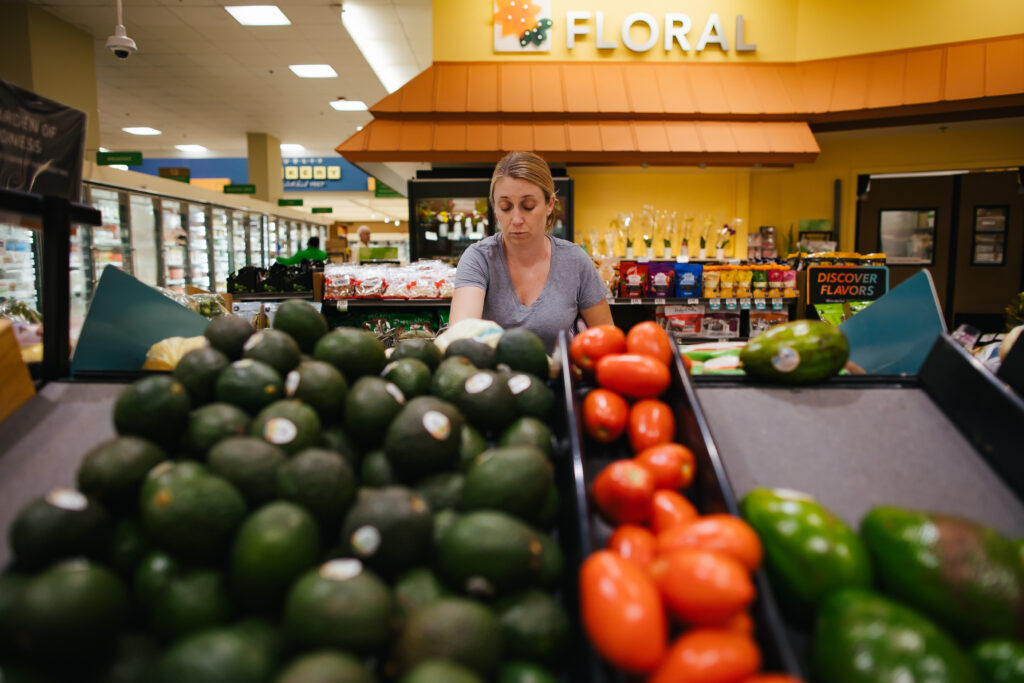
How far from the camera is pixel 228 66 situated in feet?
26.8

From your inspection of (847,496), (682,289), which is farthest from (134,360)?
(682,289)

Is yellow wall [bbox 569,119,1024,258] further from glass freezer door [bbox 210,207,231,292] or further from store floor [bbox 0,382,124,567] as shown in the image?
glass freezer door [bbox 210,207,231,292]

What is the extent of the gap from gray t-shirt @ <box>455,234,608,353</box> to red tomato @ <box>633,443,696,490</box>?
1237 mm

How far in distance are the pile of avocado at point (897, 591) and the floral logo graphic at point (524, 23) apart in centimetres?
570

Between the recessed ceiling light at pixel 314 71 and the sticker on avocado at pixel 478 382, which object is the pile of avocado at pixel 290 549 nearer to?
the sticker on avocado at pixel 478 382

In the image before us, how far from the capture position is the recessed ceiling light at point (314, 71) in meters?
8.30

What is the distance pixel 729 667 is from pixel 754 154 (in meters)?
5.22

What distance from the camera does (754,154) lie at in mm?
5039

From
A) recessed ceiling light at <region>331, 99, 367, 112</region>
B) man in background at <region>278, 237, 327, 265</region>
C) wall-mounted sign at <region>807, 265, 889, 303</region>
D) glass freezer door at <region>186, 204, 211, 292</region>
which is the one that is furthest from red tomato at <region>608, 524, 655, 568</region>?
recessed ceiling light at <region>331, 99, 367, 112</region>

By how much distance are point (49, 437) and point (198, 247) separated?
10402mm

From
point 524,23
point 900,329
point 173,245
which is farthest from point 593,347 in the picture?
point 173,245

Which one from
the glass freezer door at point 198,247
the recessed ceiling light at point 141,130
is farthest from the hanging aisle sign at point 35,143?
the recessed ceiling light at point 141,130

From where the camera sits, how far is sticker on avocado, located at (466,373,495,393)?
105 cm

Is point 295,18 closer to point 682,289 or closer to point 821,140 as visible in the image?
point 682,289
